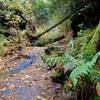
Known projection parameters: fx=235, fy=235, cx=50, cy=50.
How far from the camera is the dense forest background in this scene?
3.52 meters

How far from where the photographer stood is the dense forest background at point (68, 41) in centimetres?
352

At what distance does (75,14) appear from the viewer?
947 centimetres

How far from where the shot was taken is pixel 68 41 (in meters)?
9.45

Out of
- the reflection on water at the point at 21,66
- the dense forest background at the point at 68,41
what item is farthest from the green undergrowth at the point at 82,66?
the reflection on water at the point at 21,66

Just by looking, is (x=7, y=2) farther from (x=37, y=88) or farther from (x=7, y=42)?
(x=37, y=88)

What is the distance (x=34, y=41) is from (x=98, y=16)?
5.97m

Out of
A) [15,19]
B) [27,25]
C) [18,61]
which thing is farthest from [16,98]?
[27,25]

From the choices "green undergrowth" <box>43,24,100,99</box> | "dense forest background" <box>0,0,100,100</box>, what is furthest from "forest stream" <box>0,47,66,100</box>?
"green undergrowth" <box>43,24,100,99</box>

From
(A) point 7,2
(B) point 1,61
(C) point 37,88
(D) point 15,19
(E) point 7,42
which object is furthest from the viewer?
(A) point 7,2

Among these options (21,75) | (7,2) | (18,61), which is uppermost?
(7,2)

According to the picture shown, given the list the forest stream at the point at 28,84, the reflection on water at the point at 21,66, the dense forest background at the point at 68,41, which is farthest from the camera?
the reflection on water at the point at 21,66

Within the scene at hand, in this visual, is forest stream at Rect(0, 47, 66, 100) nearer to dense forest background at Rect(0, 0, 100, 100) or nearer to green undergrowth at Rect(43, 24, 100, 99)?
dense forest background at Rect(0, 0, 100, 100)

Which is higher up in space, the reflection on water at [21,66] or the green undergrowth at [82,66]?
the reflection on water at [21,66]

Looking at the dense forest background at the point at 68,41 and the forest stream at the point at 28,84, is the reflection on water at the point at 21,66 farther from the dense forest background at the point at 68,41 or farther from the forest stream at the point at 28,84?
the dense forest background at the point at 68,41
